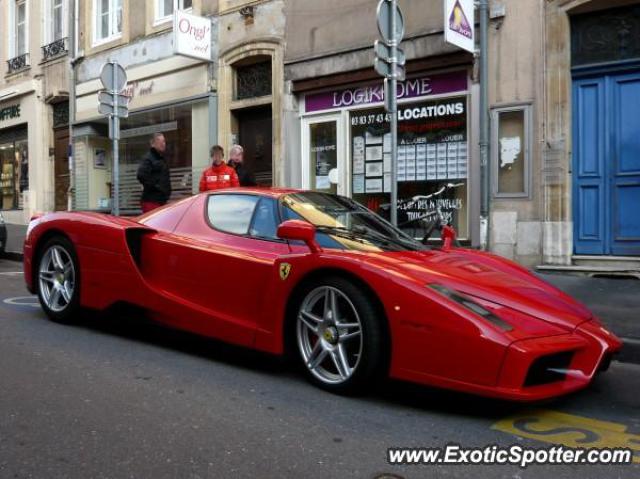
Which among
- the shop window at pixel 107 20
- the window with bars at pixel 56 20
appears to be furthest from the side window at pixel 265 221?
the window with bars at pixel 56 20

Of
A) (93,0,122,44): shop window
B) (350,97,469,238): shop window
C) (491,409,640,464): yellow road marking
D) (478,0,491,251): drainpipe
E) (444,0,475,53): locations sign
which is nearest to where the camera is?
(491,409,640,464): yellow road marking

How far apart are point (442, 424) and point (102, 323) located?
3.38 metres

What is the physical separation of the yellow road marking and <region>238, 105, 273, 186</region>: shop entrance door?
9496 millimetres

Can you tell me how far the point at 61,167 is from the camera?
60.5 ft

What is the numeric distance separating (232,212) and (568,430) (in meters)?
2.61

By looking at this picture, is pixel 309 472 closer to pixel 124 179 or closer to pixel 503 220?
pixel 503 220

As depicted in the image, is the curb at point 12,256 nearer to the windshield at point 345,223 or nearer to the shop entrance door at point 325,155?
the shop entrance door at point 325,155

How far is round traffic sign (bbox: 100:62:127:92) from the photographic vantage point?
10.1 m

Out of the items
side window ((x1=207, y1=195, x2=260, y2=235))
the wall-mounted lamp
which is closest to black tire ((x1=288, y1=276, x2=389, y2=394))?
side window ((x1=207, y1=195, x2=260, y2=235))

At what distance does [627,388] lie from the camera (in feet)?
13.1

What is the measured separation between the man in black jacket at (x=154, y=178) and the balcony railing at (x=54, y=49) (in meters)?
11.2

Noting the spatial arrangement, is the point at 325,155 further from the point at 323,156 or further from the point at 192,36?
the point at 192,36

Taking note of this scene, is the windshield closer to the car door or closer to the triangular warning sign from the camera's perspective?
the car door

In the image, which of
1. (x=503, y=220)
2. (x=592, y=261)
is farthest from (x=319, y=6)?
(x=592, y=261)
